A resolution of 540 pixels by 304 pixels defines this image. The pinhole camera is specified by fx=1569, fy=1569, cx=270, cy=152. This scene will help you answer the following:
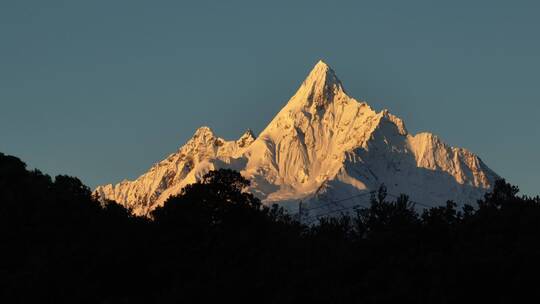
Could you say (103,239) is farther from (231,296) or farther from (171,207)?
(231,296)

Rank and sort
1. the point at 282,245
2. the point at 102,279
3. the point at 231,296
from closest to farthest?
the point at 231,296, the point at 102,279, the point at 282,245

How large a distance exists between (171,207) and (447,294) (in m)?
36.0

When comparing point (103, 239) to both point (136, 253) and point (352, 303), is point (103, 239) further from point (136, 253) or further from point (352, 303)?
point (352, 303)

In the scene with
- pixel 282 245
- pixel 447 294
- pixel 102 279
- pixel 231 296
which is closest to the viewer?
pixel 447 294

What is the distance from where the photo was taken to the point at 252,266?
116625 millimetres

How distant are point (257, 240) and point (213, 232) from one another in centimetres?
351

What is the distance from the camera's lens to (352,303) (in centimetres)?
10206

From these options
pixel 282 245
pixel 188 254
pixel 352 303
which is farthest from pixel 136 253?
pixel 352 303

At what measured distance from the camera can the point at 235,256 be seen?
119m

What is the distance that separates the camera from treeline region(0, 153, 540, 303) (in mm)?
101062

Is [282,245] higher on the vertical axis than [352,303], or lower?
higher

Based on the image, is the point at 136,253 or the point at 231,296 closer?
the point at 231,296

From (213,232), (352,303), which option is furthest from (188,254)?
(352,303)

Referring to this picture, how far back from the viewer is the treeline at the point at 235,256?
332ft
